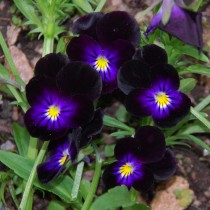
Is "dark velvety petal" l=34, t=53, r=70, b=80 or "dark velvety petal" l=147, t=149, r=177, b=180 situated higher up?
"dark velvety petal" l=34, t=53, r=70, b=80

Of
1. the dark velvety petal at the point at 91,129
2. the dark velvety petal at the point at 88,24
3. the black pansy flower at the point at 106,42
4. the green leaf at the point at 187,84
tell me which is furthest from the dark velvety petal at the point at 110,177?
the dark velvety petal at the point at 88,24

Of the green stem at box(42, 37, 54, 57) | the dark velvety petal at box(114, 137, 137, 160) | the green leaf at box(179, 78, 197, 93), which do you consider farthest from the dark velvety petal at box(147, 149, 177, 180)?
the green stem at box(42, 37, 54, 57)

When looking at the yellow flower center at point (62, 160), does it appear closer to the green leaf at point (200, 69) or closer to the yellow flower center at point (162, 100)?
the yellow flower center at point (162, 100)

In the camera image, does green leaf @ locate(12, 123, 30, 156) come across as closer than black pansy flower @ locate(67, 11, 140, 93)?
No

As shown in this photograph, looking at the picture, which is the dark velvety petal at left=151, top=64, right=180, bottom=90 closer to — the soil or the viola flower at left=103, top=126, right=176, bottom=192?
the viola flower at left=103, top=126, right=176, bottom=192

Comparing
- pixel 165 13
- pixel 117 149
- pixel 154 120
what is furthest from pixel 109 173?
pixel 165 13

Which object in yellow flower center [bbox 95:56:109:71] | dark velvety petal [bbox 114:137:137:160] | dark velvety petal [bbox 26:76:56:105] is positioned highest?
yellow flower center [bbox 95:56:109:71]
